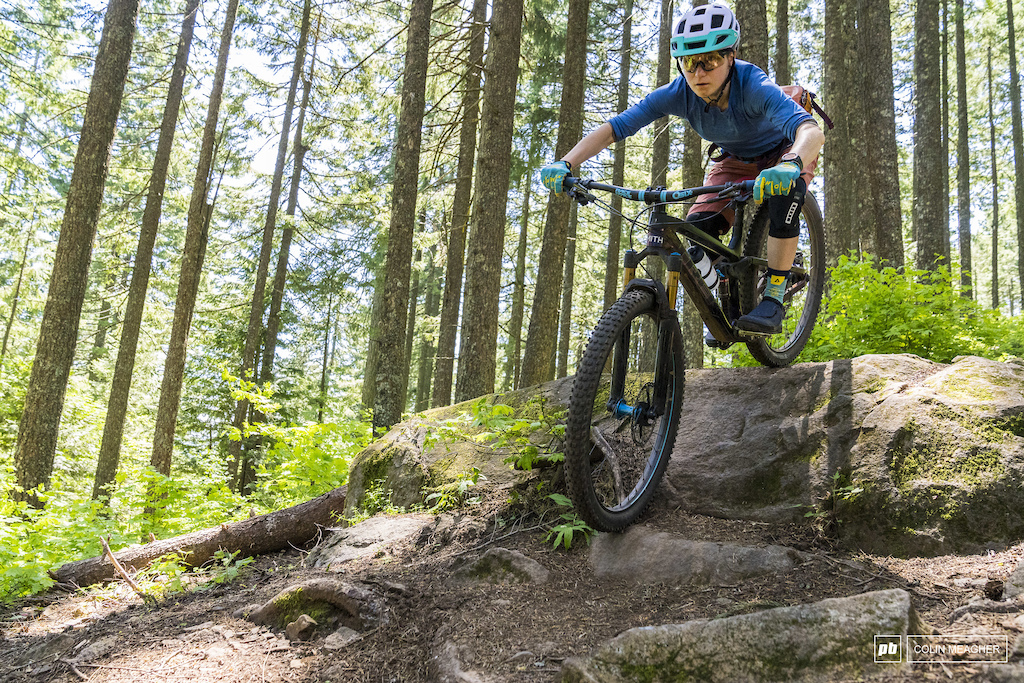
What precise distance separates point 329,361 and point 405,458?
98.9 feet

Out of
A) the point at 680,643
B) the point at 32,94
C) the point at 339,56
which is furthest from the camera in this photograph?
the point at 339,56

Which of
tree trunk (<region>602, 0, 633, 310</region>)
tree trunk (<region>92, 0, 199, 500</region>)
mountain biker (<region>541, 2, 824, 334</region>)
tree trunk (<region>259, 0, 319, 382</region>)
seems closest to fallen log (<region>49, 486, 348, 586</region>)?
mountain biker (<region>541, 2, 824, 334</region>)

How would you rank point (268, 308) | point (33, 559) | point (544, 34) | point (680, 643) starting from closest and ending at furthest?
point (680, 643) < point (33, 559) < point (544, 34) < point (268, 308)

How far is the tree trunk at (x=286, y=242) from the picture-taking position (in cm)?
1780

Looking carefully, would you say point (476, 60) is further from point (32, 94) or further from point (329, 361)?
point (329, 361)

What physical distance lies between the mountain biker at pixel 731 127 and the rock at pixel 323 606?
2.32 meters

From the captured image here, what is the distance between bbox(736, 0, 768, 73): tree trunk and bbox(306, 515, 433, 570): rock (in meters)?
6.48

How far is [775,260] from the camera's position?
3723mm

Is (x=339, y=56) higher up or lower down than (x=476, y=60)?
higher up

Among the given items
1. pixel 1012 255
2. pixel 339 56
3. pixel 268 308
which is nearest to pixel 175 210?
pixel 268 308

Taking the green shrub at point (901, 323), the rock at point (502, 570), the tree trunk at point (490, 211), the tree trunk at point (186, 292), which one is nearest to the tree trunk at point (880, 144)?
the green shrub at point (901, 323)

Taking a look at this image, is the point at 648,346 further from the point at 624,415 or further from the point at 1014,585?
the point at 1014,585

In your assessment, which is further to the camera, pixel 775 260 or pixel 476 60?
pixel 476 60

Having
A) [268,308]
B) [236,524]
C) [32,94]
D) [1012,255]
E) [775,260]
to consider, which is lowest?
[236,524]
